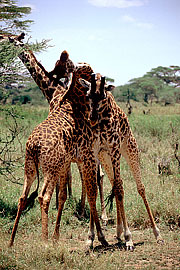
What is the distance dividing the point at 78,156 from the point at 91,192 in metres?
0.51

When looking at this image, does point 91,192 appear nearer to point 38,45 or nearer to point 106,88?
point 106,88

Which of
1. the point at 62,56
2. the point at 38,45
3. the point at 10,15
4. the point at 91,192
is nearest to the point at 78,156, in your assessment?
the point at 91,192

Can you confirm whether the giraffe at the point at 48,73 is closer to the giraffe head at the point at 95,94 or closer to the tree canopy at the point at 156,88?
the giraffe head at the point at 95,94

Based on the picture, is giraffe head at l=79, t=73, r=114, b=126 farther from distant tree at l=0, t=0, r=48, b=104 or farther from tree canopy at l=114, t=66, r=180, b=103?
tree canopy at l=114, t=66, r=180, b=103

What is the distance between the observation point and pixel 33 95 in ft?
112

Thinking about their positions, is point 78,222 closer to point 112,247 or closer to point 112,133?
point 112,247

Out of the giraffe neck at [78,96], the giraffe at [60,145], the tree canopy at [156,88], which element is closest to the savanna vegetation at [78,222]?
the giraffe at [60,145]

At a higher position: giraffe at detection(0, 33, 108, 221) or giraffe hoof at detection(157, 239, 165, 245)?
giraffe at detection(0, 33, 108, 221)

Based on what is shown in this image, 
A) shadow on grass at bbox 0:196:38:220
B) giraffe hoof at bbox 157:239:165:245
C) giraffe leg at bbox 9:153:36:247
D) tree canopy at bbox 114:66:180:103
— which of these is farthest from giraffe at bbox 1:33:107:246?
tree canopy at bbox 114:66:180:103

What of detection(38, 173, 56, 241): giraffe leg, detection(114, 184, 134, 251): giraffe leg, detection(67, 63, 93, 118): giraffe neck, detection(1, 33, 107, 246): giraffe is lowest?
detection(114, 184, 134, 251): giraffe leg

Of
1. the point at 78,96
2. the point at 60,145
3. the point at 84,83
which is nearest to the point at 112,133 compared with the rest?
the point at 78,96

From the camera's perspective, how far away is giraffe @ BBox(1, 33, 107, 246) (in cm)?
434

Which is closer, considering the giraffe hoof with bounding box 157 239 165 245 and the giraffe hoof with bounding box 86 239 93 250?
the giraffe hoof with bounding box 86 239 93 250

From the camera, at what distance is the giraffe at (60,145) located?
434 cm
